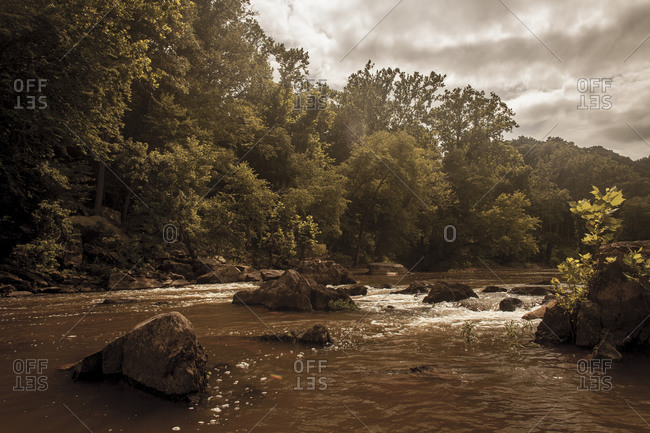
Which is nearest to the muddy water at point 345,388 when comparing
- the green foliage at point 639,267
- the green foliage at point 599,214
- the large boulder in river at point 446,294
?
the green foliage at point 639,267

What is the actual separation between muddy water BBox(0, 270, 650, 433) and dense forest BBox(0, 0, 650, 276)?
9.56 m

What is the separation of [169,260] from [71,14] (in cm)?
1258

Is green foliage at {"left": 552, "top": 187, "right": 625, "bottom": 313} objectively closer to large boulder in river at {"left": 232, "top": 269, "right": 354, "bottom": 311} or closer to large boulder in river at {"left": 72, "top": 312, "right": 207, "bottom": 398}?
large boulder in river at {"left": 232, "top": 269, "right": 354, "bottom": 311}

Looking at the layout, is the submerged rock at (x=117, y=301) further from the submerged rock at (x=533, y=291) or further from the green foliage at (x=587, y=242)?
the submerged rock at (x=533, y=291)

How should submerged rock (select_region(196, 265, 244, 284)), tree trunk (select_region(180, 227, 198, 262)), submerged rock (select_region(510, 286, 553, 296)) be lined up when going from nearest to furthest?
submerged rock (select_region(510, 286, 553, 296)) < submerged rock (select_region(196, 265, 244, 284)) < tree trunk (select_region(180, 227, 198, 262))

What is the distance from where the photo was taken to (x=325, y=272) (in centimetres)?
1989

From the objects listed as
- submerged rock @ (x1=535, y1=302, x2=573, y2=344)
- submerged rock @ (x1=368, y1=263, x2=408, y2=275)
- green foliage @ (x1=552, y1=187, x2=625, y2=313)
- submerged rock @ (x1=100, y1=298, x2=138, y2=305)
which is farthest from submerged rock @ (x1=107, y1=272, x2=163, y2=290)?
submerged rock @ (x1=368, y1=263, x2=408, y2=275)

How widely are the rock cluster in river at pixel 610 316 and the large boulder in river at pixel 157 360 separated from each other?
6.28 m

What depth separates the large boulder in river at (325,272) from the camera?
63.5ft

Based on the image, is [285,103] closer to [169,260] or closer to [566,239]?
[169,260]

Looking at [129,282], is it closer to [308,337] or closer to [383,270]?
[308,337]

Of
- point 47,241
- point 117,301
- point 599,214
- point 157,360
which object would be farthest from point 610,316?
point 47,241

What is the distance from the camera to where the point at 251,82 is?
36156 millimetres

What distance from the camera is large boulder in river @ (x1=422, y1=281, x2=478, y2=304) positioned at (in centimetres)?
1295
